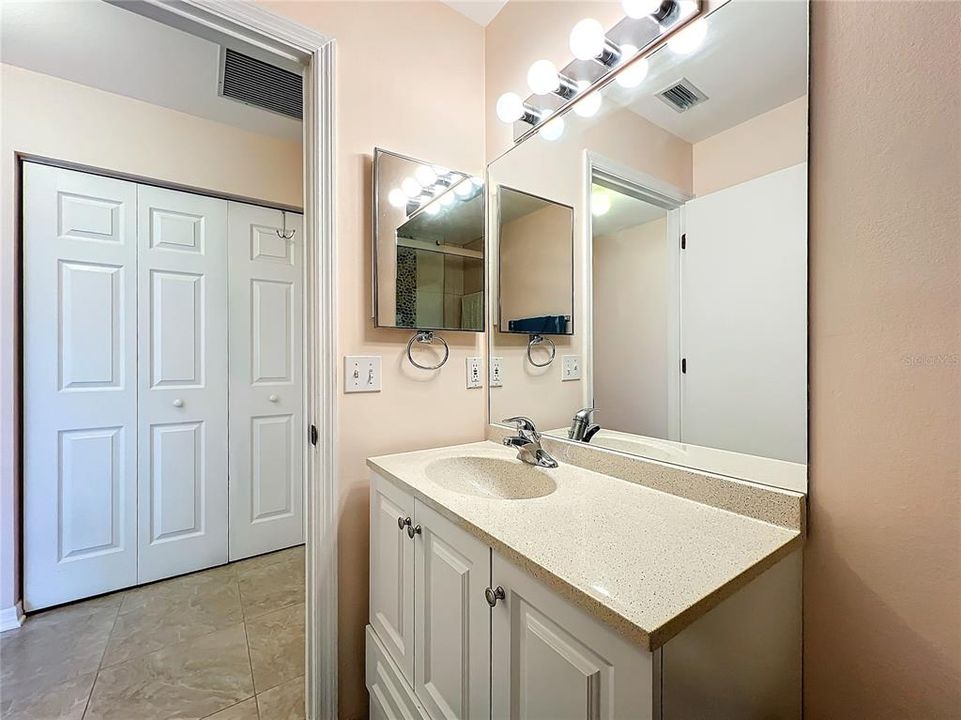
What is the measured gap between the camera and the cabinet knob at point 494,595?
72cm

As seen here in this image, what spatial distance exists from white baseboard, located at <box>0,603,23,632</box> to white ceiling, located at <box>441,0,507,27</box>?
2967mm

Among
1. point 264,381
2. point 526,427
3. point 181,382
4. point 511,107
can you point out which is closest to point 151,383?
point 181,382

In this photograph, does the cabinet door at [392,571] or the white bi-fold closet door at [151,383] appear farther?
the white bi-fold closet door at [151,383]

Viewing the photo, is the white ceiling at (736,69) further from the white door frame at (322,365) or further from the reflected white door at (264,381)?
the reflected white door at (264,381)

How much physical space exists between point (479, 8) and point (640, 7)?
0.79 meters

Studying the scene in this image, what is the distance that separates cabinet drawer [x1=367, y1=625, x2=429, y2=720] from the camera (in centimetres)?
99

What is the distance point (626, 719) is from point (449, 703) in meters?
0.50

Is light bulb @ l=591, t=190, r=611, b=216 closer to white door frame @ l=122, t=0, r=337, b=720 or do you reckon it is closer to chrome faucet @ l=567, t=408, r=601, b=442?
chrome faucet @ l=567, t=408, r=601, b=442

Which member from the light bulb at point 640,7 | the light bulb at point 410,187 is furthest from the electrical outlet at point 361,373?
the light bulb at point 640,7

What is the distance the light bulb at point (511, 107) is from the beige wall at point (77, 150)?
60.2 inches

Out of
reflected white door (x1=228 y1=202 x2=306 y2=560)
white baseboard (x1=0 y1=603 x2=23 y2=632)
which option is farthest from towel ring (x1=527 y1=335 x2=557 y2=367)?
white baseboard (x1=0 y1=603 x2=23 y2=632)

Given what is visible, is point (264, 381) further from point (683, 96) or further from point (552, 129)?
point (683, 96)

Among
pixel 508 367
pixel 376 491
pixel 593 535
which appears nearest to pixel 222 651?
pixel 376 491

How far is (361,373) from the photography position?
4.25 feet
